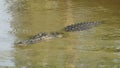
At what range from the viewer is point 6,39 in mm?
9641

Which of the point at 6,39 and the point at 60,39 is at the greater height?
the point at 6,39

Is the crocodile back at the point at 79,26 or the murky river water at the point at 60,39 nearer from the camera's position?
the murky river water at the point at 60,39

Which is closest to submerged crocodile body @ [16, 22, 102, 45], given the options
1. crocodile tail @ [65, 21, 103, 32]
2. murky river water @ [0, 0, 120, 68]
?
crocodile tail @ [65, 21, 103, 32]

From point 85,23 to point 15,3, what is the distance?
5448 millimetres

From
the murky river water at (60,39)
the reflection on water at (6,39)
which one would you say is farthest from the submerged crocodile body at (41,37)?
the reflection on water at (6,39)

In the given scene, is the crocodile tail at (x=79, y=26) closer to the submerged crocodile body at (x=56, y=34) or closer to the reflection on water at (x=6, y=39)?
the submerged crocodile body at (x=56, y=34)

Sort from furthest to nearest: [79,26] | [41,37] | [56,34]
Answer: [79,26] → [56,34] → [41,37]

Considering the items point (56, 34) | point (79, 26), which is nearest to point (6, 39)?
point (56, 34)

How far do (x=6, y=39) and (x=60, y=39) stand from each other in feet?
4.39

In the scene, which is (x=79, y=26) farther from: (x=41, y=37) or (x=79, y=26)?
(x=41, y=37)

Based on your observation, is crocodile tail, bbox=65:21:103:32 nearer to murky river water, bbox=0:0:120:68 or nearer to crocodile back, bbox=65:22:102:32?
crocodile back, bbox=65:22:102:32

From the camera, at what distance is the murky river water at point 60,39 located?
26.4ft

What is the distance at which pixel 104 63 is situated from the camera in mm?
7934

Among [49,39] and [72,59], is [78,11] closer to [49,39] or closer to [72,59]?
[49,39]
